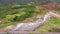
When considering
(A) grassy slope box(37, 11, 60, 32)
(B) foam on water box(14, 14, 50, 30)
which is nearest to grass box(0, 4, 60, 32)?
(A) grassy slope box(37, 11, 60, 32)

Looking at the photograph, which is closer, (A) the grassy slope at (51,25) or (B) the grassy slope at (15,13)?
(A) the grassy slope at (51,25)

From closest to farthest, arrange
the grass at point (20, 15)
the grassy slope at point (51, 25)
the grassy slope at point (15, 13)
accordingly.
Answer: the grassy slope at point (51, 25)
the grass at point (20, 15)
the grassy slope at point (15, 13)

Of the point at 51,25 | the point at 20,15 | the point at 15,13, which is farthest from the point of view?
the point at 15,13

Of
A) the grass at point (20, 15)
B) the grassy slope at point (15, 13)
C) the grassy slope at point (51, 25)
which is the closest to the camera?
the grassy slope at point (51, 25)

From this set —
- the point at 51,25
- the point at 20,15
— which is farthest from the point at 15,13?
the point at 51,25

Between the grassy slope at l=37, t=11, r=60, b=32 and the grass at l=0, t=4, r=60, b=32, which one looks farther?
the grass at l=0, t=4, r=60, b=32

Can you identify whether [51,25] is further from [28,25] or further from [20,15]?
[20,15]

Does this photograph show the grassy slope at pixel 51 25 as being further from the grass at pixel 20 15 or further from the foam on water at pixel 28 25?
the foam on water at pixel 28 25

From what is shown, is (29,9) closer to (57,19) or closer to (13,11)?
(13,11)

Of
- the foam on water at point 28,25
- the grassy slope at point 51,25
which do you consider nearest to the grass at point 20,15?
the grassy slope at point 51,25

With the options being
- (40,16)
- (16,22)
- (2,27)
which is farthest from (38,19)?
(2,27)

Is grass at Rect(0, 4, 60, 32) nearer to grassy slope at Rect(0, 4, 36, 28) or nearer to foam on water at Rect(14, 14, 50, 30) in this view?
grassy slope at Rect(0, 4, 36, 28)
